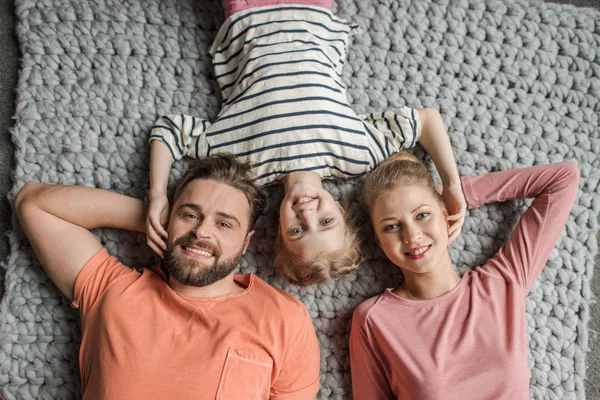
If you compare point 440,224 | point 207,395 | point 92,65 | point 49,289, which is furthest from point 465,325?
point 92,65

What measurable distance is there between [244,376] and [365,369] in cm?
32

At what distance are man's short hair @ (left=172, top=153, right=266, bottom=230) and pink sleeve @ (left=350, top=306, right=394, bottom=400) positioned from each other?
39cm

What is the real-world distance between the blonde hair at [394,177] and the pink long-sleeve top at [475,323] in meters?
0.14

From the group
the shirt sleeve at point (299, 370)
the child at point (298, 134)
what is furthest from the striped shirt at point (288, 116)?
the shirt sleeve at point (299, 370)

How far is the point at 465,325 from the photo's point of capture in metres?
1.26

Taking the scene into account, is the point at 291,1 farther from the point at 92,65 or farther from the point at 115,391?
the point at 115,391

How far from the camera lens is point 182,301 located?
120 centimetres

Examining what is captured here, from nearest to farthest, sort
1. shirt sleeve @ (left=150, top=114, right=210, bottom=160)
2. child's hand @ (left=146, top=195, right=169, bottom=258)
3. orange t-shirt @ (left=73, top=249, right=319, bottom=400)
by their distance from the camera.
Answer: orange t-shirt @ (left=73, top=249, right=319, bottom=400) < child's hand @ (left=146, top=195, right=169, bottom=258) < shirt sleeve @ (left=150, top=114, right=210, bottom=160)

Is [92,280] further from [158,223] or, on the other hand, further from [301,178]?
[301,178]

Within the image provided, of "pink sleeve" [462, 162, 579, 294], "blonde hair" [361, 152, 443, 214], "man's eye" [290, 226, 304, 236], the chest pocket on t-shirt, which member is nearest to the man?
the chest pocket on t-shirt

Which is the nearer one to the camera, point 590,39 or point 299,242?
point 299,242

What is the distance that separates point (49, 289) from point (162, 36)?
752 millimetres

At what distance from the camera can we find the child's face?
1.23m

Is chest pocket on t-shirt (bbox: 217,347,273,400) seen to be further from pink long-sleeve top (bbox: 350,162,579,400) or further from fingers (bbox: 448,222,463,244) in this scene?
fingers (bbox: 448,222,463,244)
